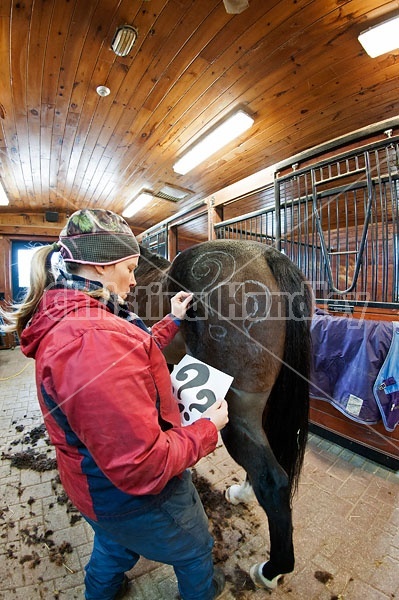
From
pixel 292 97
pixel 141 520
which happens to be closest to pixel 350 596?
pixel 141 520

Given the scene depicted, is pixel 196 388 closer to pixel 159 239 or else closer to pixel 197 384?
pixel 197 384

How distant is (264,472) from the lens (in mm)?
1113

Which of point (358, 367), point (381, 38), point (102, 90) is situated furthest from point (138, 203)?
point (358, 367)

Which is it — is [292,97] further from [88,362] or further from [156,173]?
[88,362]

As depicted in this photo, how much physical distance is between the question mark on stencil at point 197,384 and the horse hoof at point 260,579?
0.88 m

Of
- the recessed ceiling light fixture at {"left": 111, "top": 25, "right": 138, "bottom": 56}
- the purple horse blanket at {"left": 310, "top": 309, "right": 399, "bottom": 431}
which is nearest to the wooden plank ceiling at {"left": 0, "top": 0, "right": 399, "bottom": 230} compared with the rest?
the recessed ceiling light fixture at {"left": 111, "top": 25, "right": 138, "bottom": 56}

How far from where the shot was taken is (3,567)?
1229 mm

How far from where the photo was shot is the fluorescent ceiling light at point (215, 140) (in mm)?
2978

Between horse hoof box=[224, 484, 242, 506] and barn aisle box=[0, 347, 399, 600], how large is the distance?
0.12 feet

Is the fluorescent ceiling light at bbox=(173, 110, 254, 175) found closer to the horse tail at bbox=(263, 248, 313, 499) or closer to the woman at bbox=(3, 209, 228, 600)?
the horse tail at bbox=(263, 248, 313, 499)

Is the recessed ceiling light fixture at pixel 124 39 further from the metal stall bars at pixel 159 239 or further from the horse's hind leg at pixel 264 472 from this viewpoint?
the horse's hind leg at pixel 264 472

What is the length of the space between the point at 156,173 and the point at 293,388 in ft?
13.6

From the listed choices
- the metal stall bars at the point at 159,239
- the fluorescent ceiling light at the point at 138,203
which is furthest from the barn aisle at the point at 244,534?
the fluorescent ceiling light at the point at 138,203

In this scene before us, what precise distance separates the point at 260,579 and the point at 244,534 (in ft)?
0.84
